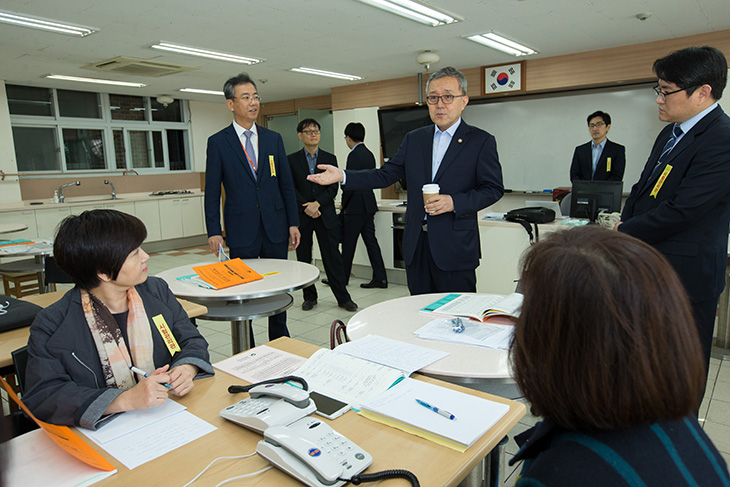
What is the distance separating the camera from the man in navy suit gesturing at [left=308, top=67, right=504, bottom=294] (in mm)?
2406

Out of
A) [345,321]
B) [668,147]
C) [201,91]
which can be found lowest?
[345,321]

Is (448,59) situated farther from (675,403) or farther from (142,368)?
(675,403)

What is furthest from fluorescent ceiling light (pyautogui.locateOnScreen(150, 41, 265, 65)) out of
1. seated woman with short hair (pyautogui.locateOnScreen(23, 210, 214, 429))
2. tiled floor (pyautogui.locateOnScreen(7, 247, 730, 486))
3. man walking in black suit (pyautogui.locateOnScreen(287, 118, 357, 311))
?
seated woman with short hair (pyautogui.locateOnScreen(23, 210, 214, 429))

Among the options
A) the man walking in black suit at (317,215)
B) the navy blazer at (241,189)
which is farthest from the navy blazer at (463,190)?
the man walking in black suit at (317,215)

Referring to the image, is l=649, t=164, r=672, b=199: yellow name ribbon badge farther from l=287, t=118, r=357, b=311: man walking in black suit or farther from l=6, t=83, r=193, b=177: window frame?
l=6, t=83, r=193, b=177: window frame

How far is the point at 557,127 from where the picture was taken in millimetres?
6863

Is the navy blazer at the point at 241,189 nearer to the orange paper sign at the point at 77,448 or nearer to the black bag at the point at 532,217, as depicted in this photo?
the black bag at the point at 532,217

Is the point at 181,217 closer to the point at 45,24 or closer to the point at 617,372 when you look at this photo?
the point at 45,24

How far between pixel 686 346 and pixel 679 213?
157cm

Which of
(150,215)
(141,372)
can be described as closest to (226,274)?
(141,372)

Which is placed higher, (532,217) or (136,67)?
(136,67)

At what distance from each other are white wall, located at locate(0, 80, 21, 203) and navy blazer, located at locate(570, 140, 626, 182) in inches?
312

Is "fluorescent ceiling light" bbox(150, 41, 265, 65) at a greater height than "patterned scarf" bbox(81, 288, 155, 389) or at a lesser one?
greater

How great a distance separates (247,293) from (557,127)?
5963 millimetres
